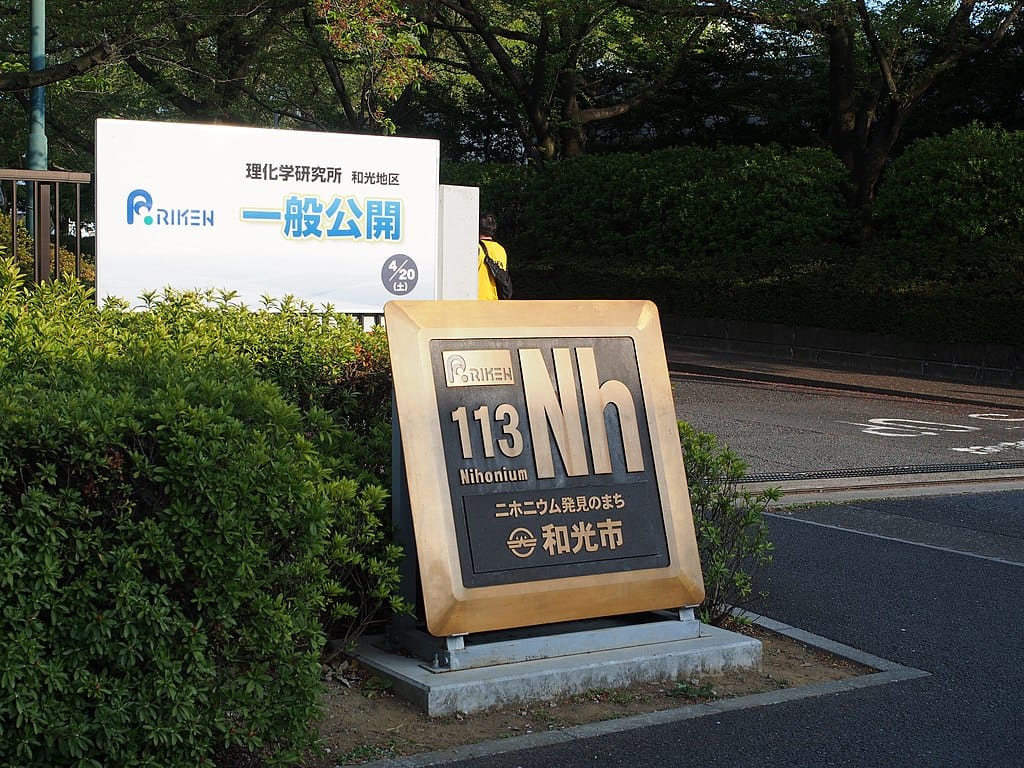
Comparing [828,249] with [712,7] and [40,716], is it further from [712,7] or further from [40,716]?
[40,716]

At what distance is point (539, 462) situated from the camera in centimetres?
506

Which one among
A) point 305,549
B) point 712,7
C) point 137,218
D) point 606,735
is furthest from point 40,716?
point 712,7

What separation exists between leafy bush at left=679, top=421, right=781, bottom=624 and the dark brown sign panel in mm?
500

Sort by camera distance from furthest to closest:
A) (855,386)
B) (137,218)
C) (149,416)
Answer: (855,386)
(137,218)
(149,416)

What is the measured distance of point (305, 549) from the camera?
3967 mm

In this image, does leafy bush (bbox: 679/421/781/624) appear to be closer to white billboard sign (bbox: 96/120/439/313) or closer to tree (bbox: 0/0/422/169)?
white billboard sign (bbox: 96/120/439/313)

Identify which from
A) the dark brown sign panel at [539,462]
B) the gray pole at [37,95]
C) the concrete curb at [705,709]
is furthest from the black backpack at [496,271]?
the gray pole at [37,95]

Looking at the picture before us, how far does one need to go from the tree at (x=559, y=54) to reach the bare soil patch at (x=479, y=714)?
58.7ft

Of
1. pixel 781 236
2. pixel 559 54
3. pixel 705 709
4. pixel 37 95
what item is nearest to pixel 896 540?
pixel 705 709

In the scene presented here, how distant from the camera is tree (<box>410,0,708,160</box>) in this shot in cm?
2438

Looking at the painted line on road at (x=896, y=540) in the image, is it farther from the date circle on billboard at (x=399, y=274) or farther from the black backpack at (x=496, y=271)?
the black backpack at (x=496, y=271)

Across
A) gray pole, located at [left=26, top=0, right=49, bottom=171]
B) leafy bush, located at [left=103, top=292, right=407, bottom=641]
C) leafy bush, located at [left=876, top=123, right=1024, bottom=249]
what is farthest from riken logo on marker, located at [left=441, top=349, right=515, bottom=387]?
leafy bush, located at [left=876, top=123, right=1024, bottom=249]

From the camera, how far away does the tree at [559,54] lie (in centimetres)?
2438

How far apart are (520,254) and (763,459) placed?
1729 cm
